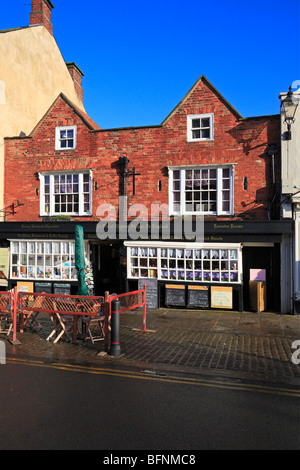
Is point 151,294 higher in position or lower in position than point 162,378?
higher

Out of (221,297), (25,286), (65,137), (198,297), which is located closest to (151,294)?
(198,297)

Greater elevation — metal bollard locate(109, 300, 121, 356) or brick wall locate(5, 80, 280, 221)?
brick wall locate(5, 80, 280, 221)

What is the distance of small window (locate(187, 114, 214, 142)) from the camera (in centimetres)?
1412

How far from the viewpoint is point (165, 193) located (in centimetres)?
1439

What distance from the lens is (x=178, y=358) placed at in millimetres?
7469

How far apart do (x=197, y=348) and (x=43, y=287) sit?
345 inches

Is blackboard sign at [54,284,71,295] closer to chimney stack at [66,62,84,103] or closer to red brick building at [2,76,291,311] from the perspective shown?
red brick building at [2,76,291,311]

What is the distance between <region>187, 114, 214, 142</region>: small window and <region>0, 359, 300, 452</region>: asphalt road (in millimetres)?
10252

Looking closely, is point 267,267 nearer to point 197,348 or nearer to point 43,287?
point 197,348

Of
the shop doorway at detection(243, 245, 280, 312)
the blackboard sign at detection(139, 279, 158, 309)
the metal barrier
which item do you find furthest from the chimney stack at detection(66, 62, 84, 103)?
the metal barrier

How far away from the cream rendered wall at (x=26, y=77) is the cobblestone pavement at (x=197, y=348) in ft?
32.2

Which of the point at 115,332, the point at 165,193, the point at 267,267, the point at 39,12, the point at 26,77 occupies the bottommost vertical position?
the point at 115,332

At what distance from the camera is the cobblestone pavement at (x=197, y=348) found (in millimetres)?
6840
